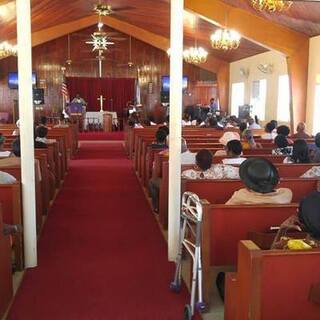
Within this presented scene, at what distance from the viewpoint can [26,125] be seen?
3.84m

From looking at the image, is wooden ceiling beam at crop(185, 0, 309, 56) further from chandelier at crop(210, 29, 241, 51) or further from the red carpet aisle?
the red carpet aisle

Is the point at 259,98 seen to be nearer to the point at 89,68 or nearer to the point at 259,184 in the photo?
the point at 89,68

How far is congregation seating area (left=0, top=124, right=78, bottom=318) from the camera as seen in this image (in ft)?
10.3

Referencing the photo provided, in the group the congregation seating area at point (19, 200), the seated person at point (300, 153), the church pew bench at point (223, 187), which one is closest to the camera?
the congregation seating area at point (19, 200)

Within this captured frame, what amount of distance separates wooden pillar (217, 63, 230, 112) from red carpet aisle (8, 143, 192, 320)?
10.6m

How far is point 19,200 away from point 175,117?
1413mm

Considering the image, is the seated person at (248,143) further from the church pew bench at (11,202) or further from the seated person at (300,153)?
the church pew bench at (11,202)

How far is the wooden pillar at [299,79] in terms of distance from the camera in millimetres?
9992

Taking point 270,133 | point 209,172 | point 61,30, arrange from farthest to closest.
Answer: point 61,30 < point 270,133 < point 209,172

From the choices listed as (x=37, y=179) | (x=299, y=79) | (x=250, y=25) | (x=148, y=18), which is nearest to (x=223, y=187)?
(x=37, y=179)

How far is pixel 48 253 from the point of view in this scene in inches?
167

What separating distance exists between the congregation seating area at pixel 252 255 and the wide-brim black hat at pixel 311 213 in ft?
0.36

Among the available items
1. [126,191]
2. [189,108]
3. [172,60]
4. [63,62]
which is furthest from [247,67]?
[172,60]

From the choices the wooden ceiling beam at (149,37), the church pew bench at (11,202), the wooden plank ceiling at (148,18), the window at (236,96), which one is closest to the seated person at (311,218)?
the church pew bench at (11,202)
